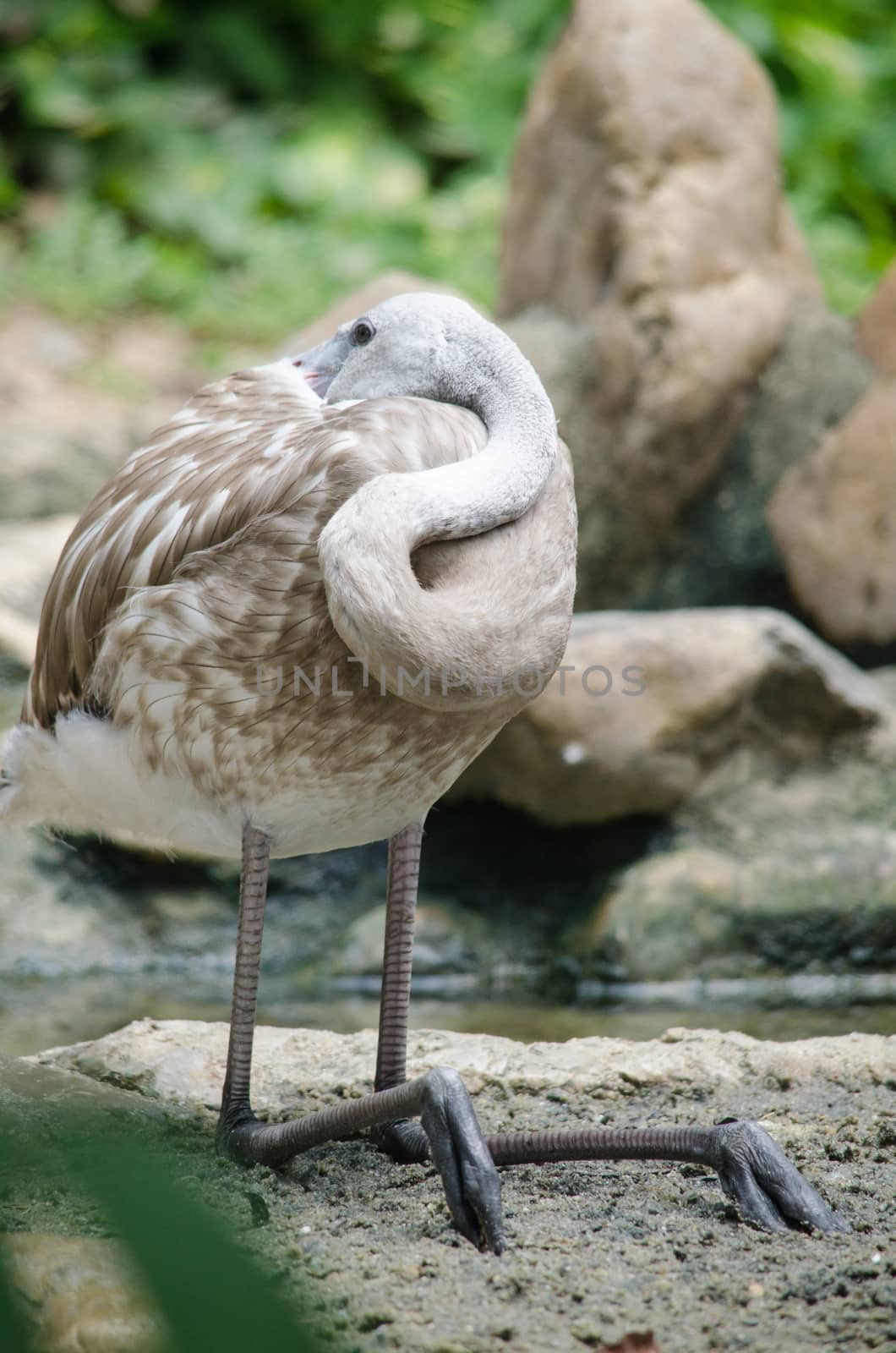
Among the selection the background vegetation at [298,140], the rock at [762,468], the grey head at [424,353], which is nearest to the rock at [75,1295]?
the grey head at [424,353]

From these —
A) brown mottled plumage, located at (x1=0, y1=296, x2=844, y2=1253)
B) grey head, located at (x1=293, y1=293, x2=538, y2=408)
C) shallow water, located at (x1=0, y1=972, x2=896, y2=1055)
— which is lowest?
shallow water, located at (x1=0, y1=972, x2=896, y2=1055)

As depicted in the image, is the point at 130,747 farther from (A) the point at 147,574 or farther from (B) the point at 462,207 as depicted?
(B) the point at 462,207

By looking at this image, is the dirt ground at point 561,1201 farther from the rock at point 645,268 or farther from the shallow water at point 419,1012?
the rock at point 645,268

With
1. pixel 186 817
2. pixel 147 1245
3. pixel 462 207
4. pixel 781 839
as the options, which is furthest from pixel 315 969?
pixel 462 207

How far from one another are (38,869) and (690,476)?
2.72 metres

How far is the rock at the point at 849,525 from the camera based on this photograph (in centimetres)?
496

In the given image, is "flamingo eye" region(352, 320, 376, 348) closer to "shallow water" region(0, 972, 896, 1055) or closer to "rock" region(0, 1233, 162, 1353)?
"rock" region(0, 1233, 162, 1353)

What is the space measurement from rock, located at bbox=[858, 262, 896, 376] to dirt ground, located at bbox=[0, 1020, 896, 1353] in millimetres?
3174

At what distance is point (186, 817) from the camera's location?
2.35m


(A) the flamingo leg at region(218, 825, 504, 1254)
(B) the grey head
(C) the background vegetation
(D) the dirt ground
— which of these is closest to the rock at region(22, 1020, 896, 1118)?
(D) the dirt ground

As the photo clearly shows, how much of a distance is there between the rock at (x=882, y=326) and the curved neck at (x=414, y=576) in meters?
3.53

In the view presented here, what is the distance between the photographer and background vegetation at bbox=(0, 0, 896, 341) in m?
7.43

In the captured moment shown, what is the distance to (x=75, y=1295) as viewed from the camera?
1.43 m

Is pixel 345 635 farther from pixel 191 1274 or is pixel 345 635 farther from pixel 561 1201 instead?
pixel 191 1274
